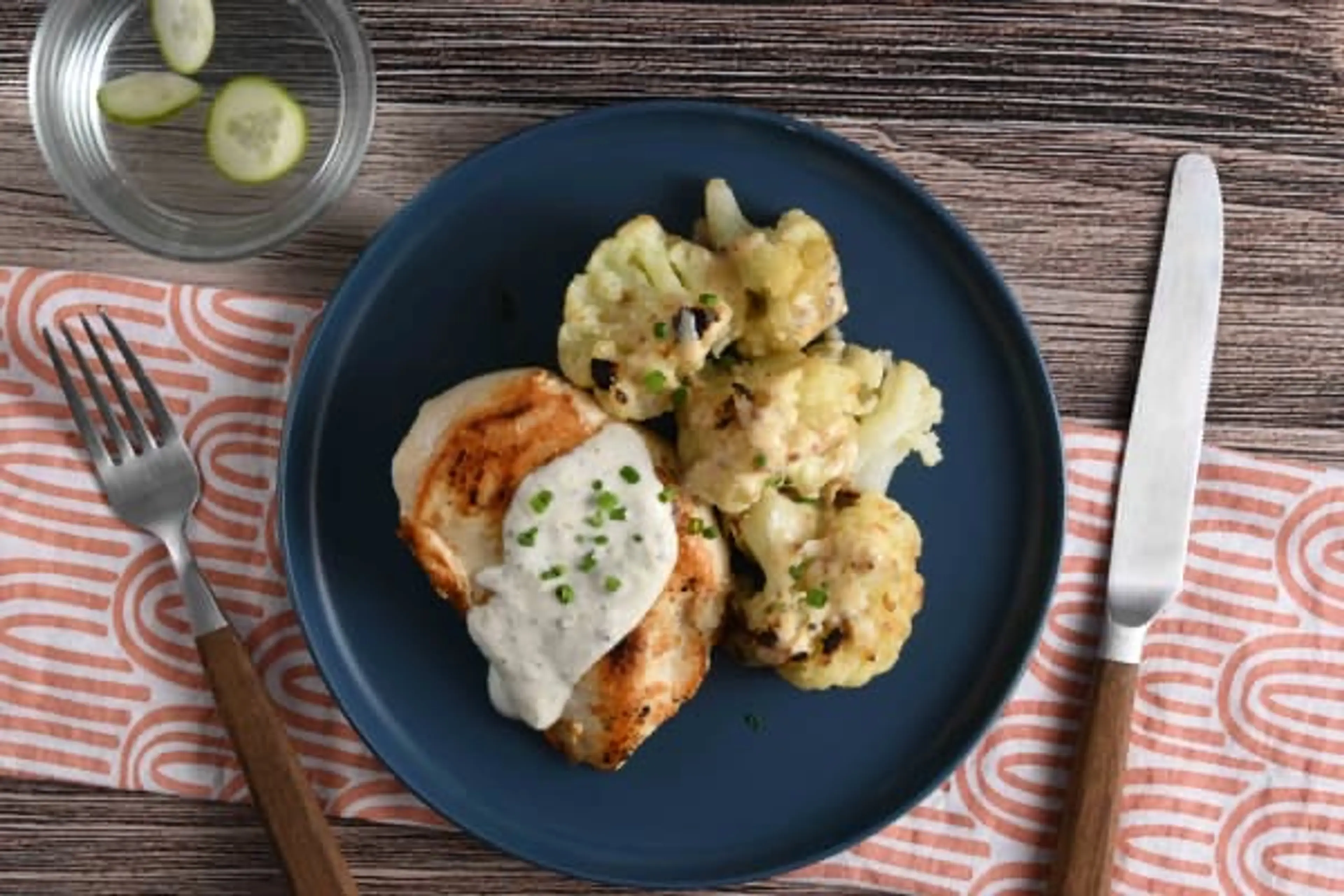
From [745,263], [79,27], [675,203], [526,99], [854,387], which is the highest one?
[79,27]

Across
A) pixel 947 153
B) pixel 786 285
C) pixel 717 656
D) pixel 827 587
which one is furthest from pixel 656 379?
pixel 947 153

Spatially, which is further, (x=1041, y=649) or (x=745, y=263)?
(x=1041, y=649)

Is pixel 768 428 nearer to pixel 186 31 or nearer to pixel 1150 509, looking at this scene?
pixel 1150 509

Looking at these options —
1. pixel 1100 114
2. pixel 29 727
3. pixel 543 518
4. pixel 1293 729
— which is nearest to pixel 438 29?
pixel 543 518

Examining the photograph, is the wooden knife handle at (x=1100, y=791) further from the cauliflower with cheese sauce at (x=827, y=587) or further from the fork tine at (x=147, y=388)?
the fork tine at (x=147, y=388)

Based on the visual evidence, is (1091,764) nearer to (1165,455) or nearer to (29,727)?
(1165,455)

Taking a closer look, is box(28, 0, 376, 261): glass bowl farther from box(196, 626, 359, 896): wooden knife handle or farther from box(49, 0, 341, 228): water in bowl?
box(196, 626, 359, 896): wooden knife handle

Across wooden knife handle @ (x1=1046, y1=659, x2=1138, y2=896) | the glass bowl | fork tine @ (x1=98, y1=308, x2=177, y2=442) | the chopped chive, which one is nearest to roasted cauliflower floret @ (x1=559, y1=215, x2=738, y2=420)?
the chopped chive
